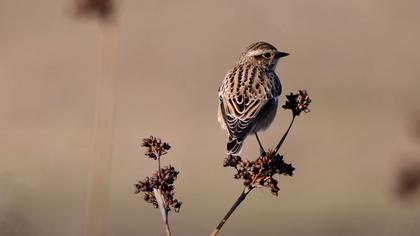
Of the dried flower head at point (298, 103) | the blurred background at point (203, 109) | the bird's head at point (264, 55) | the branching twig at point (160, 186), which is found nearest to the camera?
the branching twig at point (160, 186)

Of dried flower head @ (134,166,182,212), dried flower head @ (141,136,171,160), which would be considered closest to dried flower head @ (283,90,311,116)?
dried flower head @ (141,136,171,160)

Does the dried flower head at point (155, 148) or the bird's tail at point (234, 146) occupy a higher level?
the bird's tail at point (234, 146)

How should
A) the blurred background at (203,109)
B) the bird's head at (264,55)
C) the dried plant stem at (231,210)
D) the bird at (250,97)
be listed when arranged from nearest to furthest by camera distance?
1. the dried plant stem at (231,210)
2. the bird at (250,97)
3. the bird's head at (264,55)
4. the blurred background at (203,109)

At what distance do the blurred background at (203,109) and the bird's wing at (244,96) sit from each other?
9.61 metres

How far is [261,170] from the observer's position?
6852 millimetres

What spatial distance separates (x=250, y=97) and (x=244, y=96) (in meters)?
0.05
